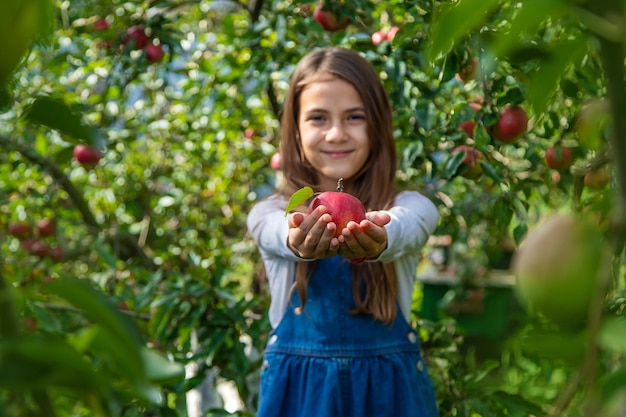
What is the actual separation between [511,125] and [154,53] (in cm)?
109

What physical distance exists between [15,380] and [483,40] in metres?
1.27

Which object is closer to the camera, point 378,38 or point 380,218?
point 380,218

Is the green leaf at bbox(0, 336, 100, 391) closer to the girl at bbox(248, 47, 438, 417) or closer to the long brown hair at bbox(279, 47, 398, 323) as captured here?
the girl at bbox(248, 47, 438, 417)

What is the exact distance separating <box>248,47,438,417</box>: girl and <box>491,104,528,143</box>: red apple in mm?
218

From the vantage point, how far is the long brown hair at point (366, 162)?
1.76 metres

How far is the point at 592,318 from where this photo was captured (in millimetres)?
453

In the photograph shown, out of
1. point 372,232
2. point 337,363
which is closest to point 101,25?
point 337,363

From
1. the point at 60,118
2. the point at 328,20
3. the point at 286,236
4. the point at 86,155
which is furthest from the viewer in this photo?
the point at 86,155

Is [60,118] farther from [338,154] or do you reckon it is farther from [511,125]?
[511,125]

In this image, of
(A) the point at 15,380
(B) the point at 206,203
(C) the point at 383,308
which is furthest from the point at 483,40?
(B) the point at 206,203

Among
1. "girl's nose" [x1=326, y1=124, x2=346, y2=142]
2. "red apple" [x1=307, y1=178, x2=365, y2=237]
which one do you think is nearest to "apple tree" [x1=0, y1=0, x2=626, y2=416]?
"girl's nose" [x1=326, y1=124, x2=346, y2=142]

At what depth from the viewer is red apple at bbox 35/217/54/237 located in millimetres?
2900

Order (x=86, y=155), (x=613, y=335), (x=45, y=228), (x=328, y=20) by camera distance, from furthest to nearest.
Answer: (x=45, y=228), (x=86, y=155), (x=328, y=20), (x=613, y=335)

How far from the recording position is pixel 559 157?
2053 millimetres
